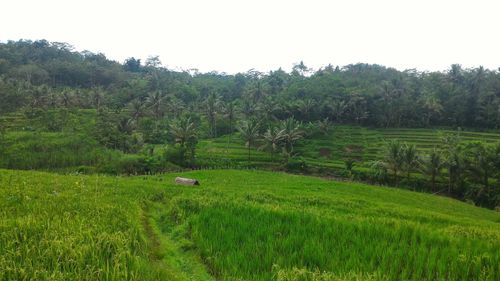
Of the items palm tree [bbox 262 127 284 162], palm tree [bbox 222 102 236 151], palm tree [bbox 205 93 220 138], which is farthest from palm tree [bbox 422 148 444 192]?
palm tree [bbox 205 93 220 138]

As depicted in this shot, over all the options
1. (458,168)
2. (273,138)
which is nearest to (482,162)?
(458,168)

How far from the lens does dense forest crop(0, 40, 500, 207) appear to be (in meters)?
46.2

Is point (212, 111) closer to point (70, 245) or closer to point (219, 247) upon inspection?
point (219, 247)

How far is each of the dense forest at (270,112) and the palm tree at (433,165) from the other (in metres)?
0.14

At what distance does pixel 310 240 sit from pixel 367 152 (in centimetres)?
5406

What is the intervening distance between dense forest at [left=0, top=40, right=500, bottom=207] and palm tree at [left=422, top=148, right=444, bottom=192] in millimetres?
140

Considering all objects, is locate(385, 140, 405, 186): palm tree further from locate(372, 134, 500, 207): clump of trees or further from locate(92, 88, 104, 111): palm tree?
locate(92, 88, 104, 111): palm tree

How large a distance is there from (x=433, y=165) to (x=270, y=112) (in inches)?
1435

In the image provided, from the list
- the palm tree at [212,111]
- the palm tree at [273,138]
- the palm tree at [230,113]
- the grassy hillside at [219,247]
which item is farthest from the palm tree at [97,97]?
the grassy hillside at [219,247]

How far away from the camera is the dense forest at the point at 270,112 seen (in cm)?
4616

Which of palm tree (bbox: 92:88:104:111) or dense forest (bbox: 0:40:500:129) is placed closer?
dense forest (bbox: 0:40:500:129)

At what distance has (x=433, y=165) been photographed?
4522cm

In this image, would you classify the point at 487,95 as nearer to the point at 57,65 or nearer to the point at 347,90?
the point at 347,90

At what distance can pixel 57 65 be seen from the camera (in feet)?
320
